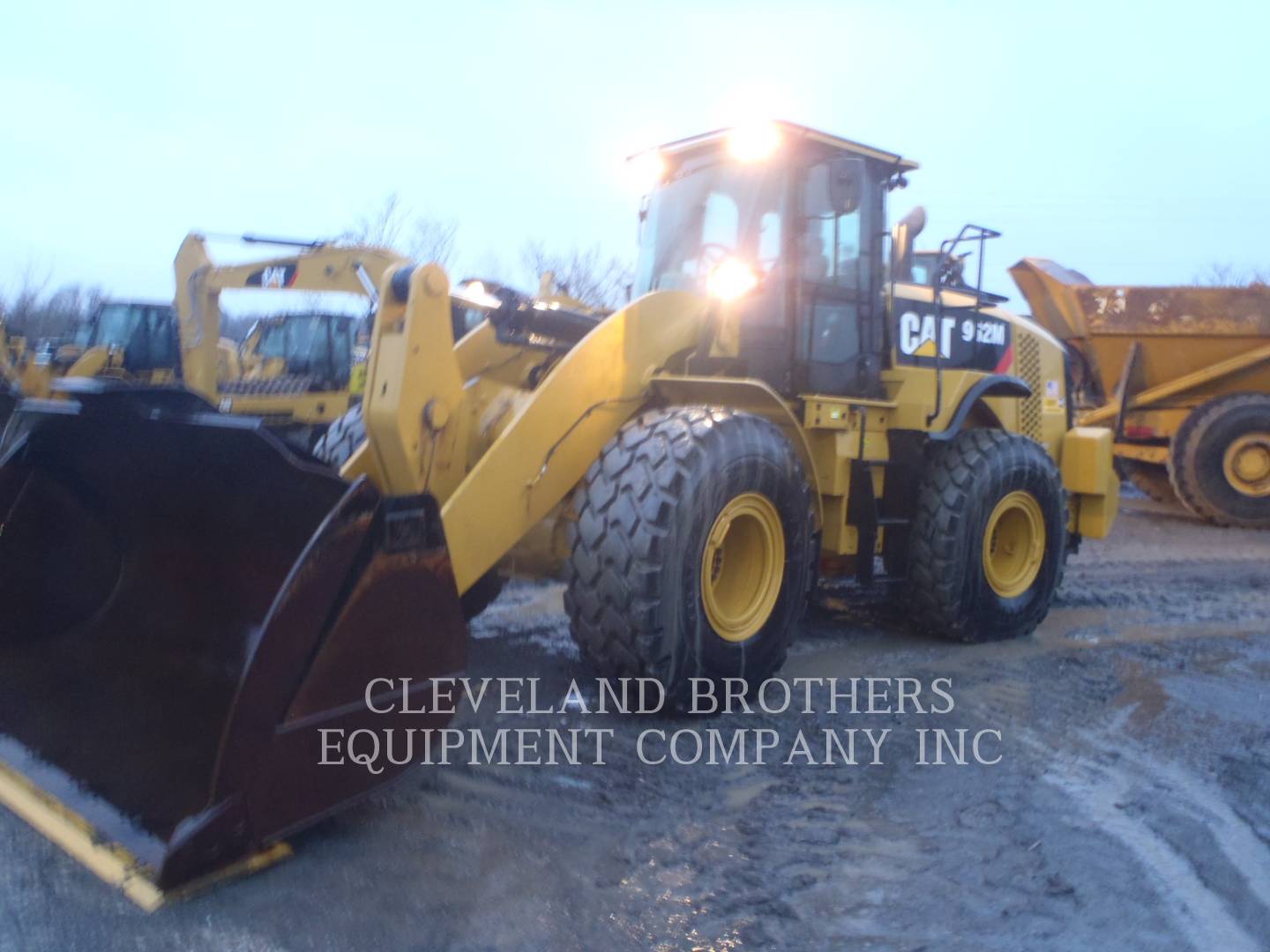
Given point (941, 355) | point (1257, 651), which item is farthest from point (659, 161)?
point (1257, 651)

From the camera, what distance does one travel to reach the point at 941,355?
5.88 metres

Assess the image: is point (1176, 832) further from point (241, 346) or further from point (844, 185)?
point (241, 346)

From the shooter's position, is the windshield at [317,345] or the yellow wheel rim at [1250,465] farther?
the windshield at [317,345]

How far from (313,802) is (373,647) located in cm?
42

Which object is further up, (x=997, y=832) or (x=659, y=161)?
(x=659, y=161)

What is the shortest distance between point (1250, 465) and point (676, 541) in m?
9.69

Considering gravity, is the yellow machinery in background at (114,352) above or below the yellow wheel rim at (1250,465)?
above

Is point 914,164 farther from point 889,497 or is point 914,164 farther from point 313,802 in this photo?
point 313,802

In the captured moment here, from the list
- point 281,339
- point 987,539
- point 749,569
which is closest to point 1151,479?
point 987,539

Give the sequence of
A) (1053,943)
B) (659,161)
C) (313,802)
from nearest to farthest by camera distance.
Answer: (1053,943) → (313,802) → (659,161)

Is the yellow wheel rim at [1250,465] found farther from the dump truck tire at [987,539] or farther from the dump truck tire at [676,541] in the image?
the dump truck tire at [676,541]

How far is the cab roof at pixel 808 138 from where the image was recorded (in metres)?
4.80

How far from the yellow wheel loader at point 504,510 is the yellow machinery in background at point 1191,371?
19.6ft

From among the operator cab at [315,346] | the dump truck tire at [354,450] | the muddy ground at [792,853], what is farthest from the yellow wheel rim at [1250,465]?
the operator cab at [315,346]
